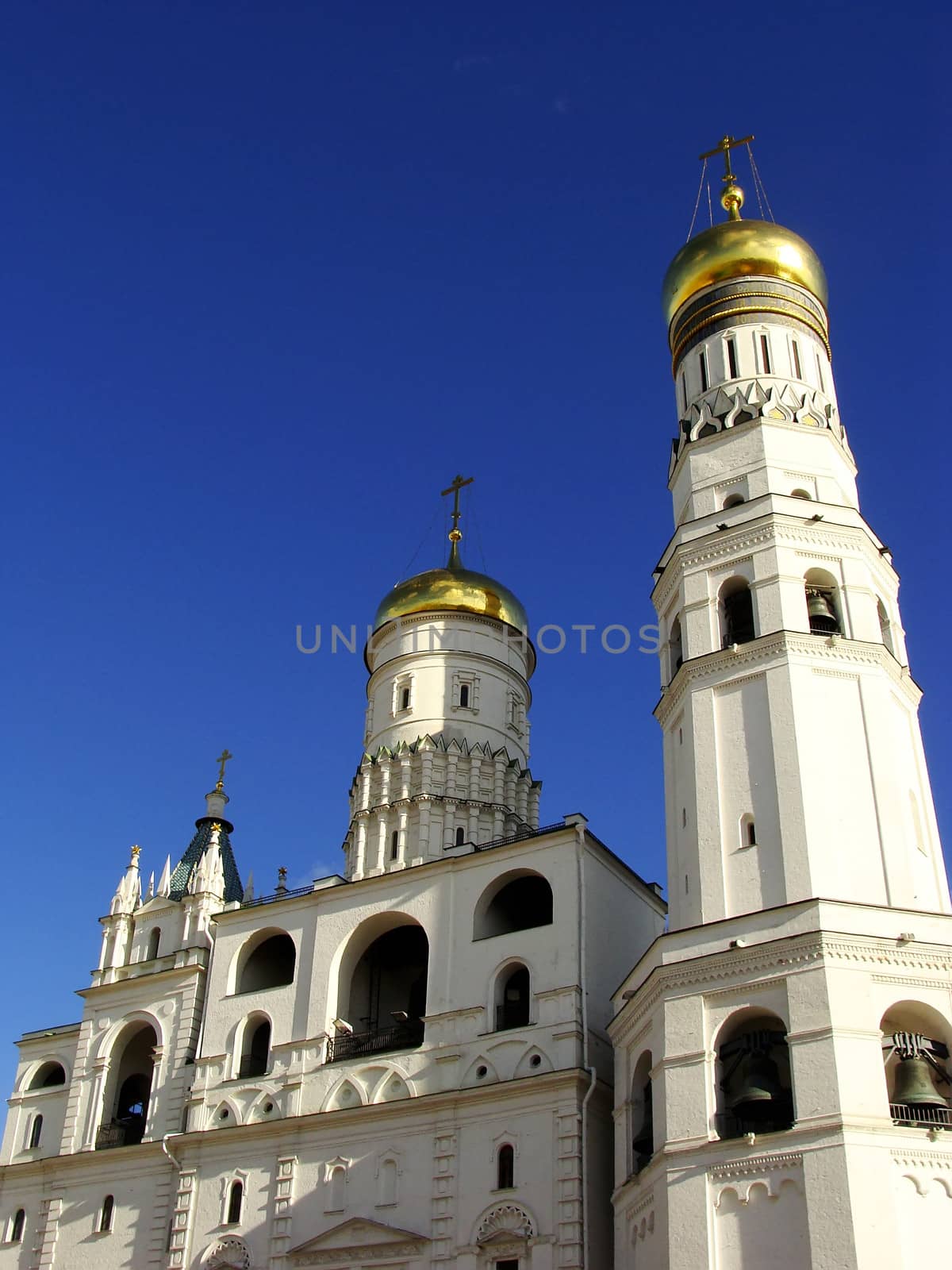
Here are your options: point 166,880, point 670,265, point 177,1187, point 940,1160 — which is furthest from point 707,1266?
point 670,265

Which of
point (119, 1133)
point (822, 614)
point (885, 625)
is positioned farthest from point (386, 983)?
point (885, 625)

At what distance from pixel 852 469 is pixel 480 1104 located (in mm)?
14015

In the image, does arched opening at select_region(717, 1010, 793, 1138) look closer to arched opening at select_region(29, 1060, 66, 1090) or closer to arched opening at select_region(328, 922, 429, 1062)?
arched opening at select_region(328, 922, 429, 1062)

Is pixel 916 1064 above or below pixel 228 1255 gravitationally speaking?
above

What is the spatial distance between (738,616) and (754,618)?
3.35ft

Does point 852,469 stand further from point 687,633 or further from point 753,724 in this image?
point 753,724

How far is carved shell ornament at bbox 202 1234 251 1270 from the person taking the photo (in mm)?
25281

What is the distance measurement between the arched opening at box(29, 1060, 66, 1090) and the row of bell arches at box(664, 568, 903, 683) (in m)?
17.5

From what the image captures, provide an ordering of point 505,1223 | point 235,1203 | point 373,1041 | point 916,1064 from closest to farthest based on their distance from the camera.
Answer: point 916,1064 < point 505,1223 < point 235,1203 < point 373,1041

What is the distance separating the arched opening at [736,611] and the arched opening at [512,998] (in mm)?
7144

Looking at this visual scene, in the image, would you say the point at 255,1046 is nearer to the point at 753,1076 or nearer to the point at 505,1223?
the point at 505,1223

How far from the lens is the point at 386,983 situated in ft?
96.6

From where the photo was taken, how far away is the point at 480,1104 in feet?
79.6

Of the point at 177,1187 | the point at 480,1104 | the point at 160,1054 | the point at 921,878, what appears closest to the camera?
the point at 921,878
